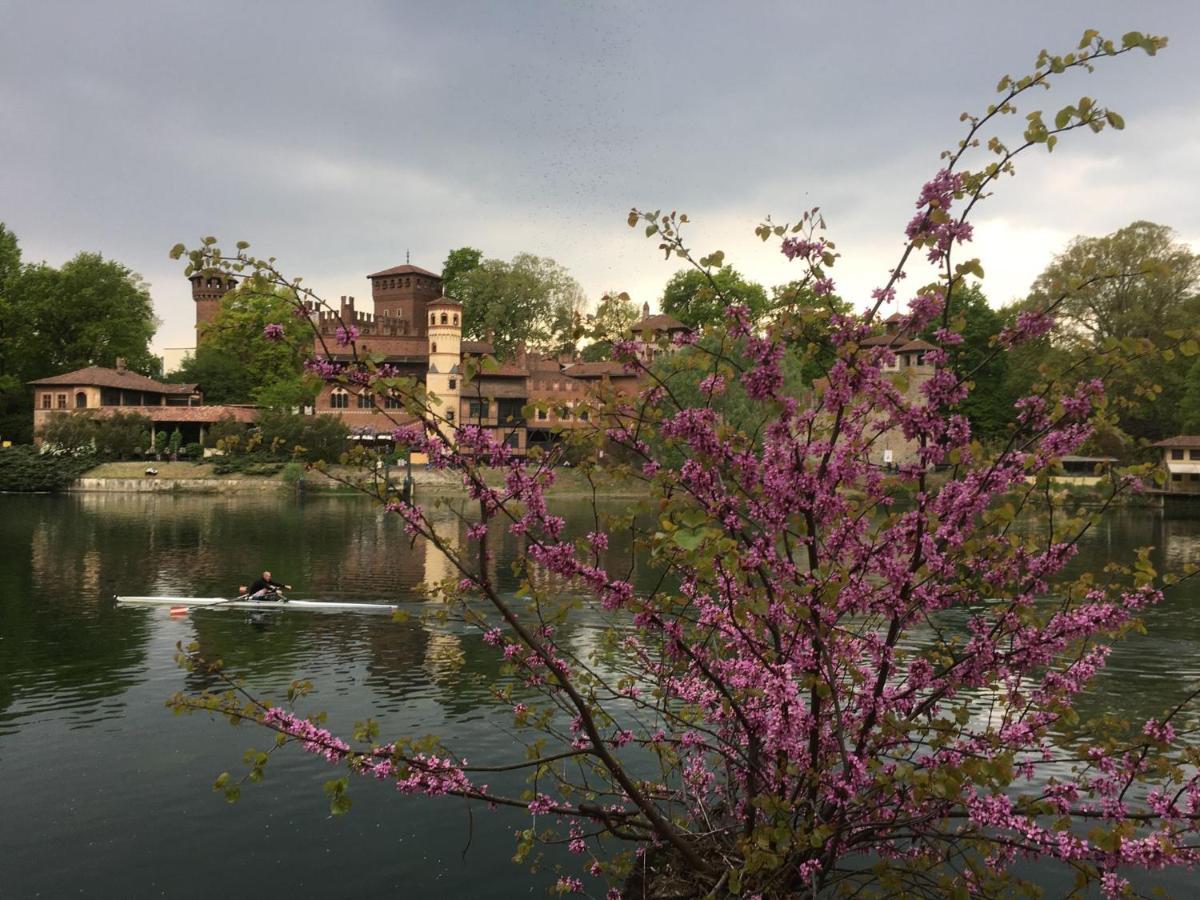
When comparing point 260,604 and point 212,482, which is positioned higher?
point 260,604

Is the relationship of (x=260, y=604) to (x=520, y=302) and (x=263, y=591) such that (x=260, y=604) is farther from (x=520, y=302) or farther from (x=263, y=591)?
(x=520, y=302)

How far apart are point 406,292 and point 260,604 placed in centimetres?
9969

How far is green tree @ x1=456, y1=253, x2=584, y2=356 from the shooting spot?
374ft

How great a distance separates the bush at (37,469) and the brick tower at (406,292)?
44.1 m

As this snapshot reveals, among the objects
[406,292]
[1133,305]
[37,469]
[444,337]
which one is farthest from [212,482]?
[1133,305]

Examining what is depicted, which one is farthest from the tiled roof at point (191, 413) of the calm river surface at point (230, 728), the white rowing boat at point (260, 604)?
the white rowing boat at point (260, 604)

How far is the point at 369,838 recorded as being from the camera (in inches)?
545

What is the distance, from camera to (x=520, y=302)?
115 m

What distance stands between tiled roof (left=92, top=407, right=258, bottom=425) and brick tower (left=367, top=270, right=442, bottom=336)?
1141 inches

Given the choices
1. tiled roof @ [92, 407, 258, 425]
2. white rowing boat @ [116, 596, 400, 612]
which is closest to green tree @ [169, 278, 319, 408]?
tiled roof @ [92, 407, 258, 425]

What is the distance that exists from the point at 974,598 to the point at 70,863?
12.1 meters

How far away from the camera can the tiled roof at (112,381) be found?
96.4m

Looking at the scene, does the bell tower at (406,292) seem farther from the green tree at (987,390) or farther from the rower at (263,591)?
the rower at (263,591)

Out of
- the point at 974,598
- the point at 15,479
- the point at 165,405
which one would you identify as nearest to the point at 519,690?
the point at 974,598
